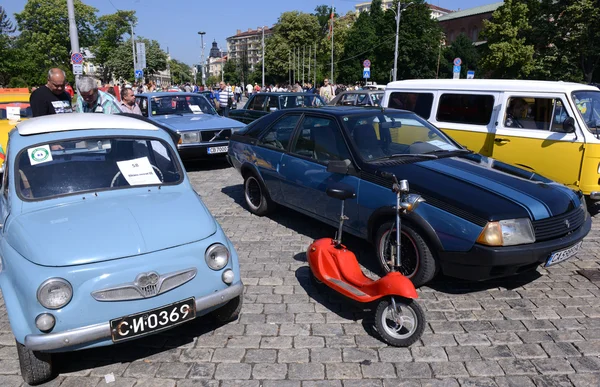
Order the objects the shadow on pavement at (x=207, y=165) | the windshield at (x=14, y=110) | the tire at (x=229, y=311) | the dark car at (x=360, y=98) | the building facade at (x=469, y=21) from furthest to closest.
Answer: the building facade at (x=469, y=21), the dark car at (x=360, y=98), the shadow on pavement at (x=207, y=165), the windshield at (x=14, y=110), the tire at (x=229, y=311)

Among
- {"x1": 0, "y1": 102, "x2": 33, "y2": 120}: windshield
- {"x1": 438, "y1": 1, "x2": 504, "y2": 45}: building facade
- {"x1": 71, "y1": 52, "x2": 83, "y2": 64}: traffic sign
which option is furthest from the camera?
{"x1": 438, "y1": 1, "x2": 504, "y2": 45}: building facade

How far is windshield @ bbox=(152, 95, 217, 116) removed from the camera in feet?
36.8

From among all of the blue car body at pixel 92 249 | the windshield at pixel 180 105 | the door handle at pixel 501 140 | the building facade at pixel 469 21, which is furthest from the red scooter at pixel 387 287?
the building facade at pixel 469 21

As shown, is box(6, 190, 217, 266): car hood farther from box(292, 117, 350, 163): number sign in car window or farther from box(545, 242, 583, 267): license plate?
box(545, 242, 583, 267): license plate

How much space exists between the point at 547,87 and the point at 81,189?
6659 millimetres

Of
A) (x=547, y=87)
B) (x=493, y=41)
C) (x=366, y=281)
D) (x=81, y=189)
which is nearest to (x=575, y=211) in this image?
(x=366, y=281)

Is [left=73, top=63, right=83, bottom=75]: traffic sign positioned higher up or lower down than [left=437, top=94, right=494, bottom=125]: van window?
higher up

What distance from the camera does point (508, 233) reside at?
151 inches

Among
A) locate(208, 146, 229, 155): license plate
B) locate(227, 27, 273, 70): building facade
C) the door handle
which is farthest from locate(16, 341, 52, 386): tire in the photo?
locate(227, 27, 273, 70): building facade

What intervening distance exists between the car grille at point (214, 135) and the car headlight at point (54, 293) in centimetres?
763

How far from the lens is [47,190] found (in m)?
3.70

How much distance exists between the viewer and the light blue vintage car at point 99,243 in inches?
113

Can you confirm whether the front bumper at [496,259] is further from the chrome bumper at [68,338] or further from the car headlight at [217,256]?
the chrome bumper at [68,338]

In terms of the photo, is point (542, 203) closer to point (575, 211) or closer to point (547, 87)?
point (575, 211)
